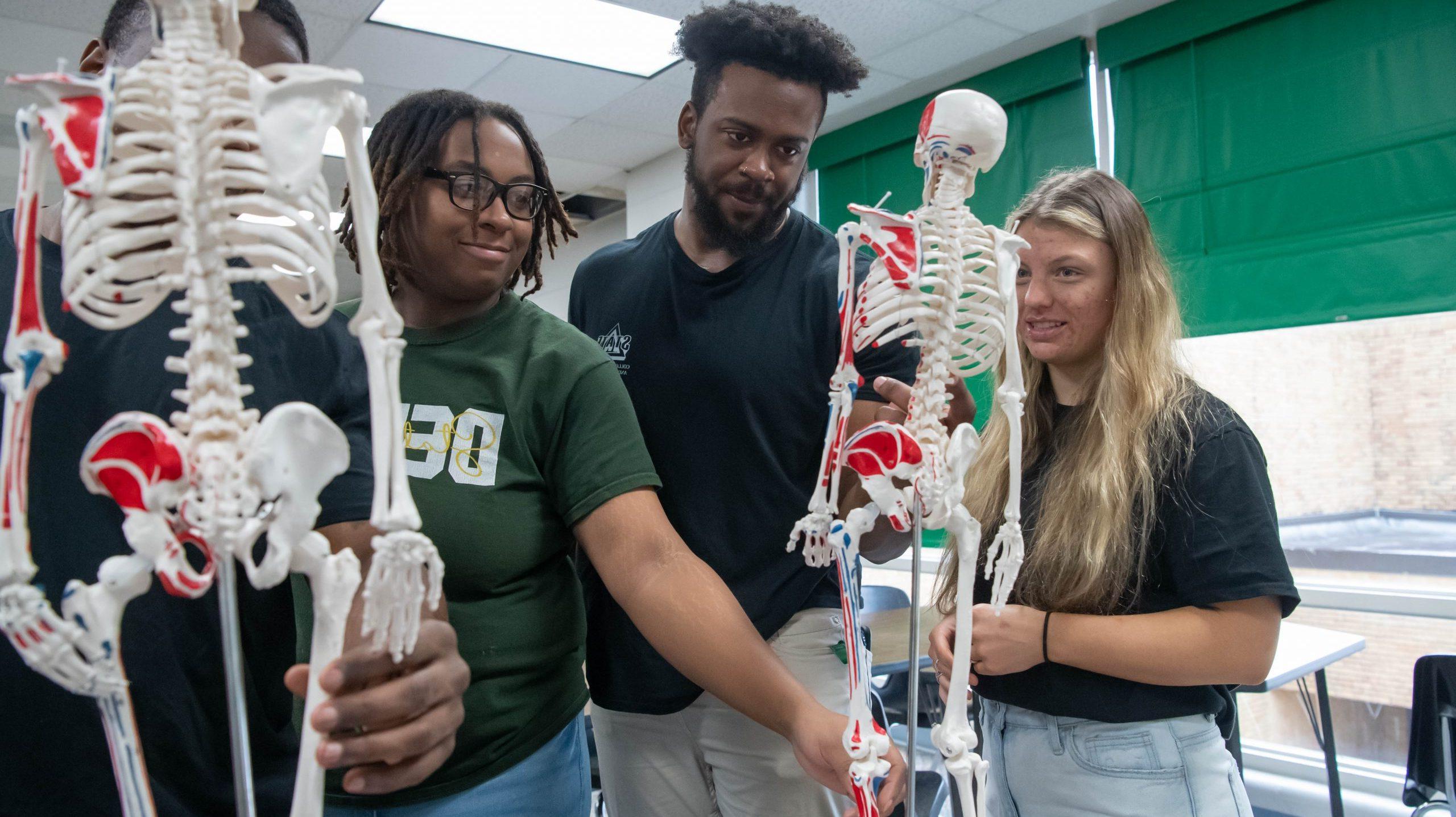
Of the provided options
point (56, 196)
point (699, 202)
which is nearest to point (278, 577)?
point (699, 202)

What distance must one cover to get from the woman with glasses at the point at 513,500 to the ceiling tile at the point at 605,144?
10.9 ft

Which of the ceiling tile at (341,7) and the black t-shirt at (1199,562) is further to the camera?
the ceiling tile at (341,7)

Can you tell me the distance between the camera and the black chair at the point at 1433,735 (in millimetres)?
2029

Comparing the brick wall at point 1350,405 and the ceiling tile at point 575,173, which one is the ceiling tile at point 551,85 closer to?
the ceiling tile at point 575,173

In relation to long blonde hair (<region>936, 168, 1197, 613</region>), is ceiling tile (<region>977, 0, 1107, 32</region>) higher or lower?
higher

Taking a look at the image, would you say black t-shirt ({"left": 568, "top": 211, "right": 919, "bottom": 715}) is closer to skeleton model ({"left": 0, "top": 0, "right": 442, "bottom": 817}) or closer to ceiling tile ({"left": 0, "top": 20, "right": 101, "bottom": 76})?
skeleton model ({"left": 0, "top": 0, "right": 442, "bottom": 817})

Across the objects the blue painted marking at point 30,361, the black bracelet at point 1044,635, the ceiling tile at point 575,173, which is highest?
the ceiling tile at point 575,173

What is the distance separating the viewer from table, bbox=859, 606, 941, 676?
2311 mm

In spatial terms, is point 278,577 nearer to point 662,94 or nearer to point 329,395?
point 329,395

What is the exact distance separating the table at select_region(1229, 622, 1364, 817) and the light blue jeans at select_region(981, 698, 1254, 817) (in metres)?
1.14

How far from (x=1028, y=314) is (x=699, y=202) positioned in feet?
1.81

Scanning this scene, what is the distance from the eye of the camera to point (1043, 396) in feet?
4.50

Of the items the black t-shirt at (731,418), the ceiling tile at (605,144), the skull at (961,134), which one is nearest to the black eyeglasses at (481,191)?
the black t-shirt at (731,418)

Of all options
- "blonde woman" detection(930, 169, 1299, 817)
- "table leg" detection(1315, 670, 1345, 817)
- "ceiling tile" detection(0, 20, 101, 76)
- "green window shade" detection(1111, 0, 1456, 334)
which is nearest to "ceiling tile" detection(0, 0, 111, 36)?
"ceiling tile" detection(0, 20, 101, 76)
